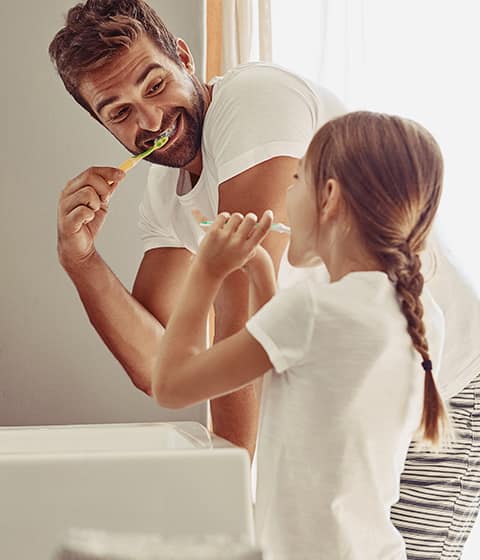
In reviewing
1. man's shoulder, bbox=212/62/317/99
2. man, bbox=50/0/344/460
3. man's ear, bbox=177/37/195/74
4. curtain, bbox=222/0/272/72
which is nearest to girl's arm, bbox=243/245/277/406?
man, bbox=50/0/344/460

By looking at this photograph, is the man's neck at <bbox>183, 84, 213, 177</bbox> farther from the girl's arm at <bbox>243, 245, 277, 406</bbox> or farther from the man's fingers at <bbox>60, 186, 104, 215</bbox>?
the girl's arm at <bbox>243, 245, 277, 406</bbox>

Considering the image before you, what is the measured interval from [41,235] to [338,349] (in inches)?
40.4

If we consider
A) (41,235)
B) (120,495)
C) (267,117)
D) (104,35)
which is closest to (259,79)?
(267,117)

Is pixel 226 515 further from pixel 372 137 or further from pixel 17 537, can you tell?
pixel 372 137

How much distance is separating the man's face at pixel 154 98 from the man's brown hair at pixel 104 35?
0.02 meters

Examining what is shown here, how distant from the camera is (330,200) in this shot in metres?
0.83

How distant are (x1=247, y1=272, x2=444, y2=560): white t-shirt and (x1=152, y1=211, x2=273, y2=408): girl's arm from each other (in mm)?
28

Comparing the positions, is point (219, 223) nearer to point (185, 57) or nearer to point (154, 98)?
point (154, 98)

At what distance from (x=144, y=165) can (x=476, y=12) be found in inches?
29.0

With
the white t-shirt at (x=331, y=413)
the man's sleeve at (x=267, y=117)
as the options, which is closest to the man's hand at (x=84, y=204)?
the man's sleeve at (x=267, y=117)

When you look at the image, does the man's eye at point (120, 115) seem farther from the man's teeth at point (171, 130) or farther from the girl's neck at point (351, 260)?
the girl's neck at point (351, 260)

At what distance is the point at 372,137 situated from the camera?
0.84 m

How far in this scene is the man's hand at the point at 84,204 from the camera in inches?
52.0

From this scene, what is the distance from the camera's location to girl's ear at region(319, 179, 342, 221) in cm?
83
